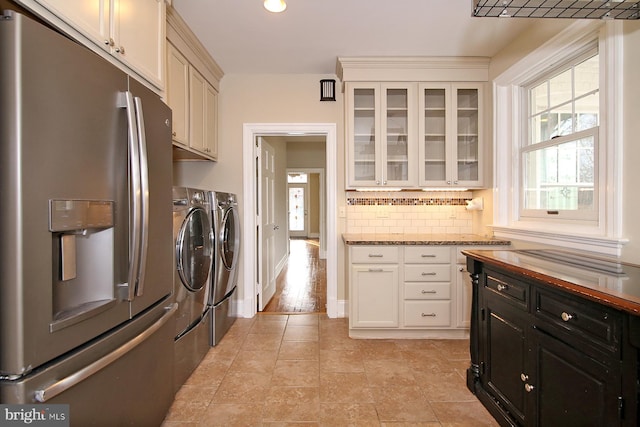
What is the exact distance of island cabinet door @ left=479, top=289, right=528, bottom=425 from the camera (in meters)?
1.47

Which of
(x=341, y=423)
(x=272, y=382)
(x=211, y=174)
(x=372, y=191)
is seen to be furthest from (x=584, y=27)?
(x=211, y=174)

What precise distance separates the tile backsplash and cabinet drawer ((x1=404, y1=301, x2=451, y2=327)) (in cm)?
81

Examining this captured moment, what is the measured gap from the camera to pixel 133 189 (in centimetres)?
116

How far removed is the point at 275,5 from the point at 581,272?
2.28 m

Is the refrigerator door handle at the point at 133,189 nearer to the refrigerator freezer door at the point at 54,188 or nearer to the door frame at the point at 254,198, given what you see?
the refrigerator freezer door at the point at 54,188

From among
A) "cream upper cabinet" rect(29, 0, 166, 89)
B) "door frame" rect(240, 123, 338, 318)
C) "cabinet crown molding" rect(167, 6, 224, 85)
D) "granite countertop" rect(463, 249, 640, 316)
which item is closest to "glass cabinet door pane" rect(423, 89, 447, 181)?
"door frame" rect(240, 123, 338, 318)

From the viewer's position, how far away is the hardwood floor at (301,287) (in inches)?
143

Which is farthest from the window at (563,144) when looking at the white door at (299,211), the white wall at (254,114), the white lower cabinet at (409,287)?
the white door at (299,211)

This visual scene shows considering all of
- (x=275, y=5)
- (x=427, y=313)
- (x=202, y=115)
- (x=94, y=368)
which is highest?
(x=275, y=5)

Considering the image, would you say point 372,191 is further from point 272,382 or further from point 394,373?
point 272,382

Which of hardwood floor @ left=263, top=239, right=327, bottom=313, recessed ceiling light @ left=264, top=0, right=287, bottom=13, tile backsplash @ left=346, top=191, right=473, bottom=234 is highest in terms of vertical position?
recessed ceiling light @ left=264, top=0, right=287, bottom=13

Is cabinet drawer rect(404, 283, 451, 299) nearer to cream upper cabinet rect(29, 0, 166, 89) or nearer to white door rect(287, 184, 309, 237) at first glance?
cream upper cabinet rect(29, 0, 166, 89)

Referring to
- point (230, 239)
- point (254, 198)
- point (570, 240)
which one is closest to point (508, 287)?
point (570, 240)

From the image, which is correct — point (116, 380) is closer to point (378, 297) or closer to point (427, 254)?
point (378, 297)
